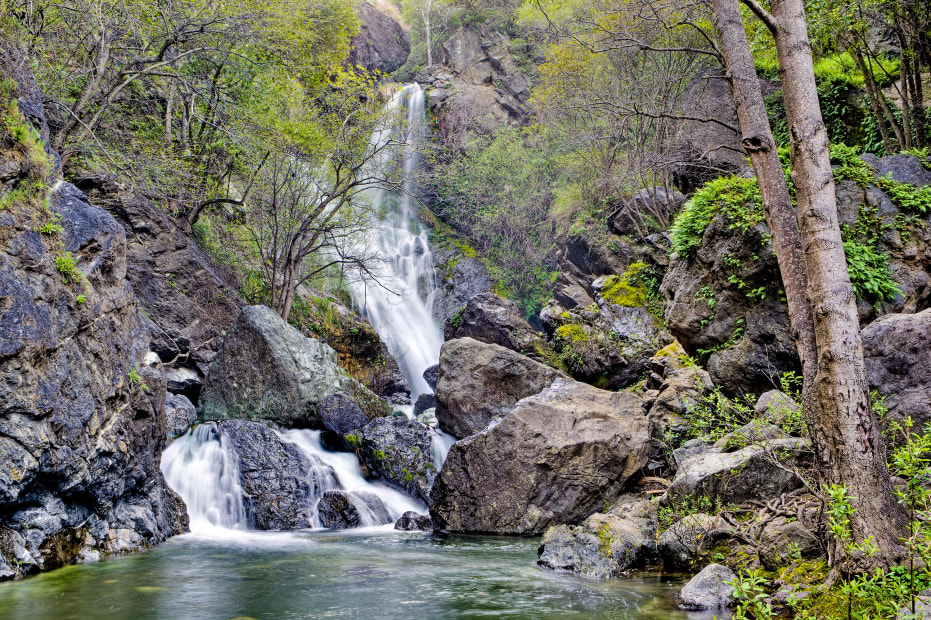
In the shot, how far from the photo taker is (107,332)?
880 cm

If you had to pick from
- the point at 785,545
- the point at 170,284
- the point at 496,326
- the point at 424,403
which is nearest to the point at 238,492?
the point at 170,284

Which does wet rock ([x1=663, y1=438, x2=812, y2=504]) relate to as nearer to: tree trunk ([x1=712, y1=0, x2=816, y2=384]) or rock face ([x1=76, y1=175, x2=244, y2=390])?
tree trunk ([x1=712, y1=0, x2=816, y2=384])

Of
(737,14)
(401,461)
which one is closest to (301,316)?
(401,461)

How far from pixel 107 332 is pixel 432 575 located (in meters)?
5.71

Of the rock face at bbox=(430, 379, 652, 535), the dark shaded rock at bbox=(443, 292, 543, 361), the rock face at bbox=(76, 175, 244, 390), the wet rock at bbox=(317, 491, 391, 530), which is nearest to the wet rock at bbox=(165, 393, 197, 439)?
the rock face at bbox=(76, 175, 244, 390)

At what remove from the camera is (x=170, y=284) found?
51.7ft

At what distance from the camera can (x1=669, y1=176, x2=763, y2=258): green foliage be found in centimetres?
970

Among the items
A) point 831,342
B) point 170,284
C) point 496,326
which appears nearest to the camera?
point 831,342

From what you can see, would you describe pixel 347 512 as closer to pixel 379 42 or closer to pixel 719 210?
pixel 719 210

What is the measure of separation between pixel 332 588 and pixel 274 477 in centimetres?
526

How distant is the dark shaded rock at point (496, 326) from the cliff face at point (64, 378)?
32.0ft

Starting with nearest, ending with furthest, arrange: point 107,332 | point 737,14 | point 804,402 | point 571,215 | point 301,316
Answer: point 804,402, point 737,14, point 107,332, point 301,316, point 571,215

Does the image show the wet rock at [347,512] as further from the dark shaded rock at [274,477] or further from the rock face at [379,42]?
the rock face at [379,42]

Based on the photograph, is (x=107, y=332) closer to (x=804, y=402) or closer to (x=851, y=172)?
(x=804, y=402)
